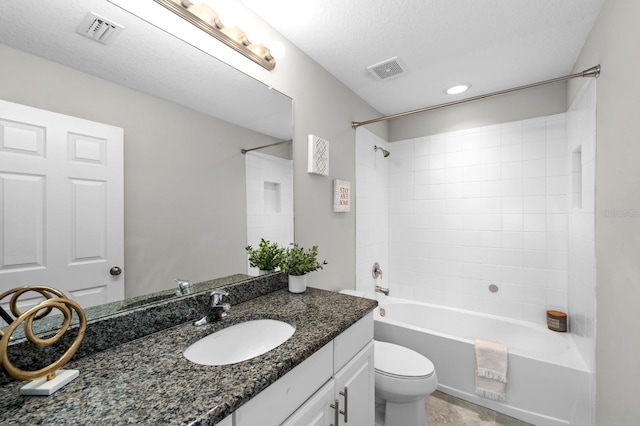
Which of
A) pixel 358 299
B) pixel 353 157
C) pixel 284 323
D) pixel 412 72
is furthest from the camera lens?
pixel 353 157

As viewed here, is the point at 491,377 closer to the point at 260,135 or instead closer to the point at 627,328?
the point at 627,328

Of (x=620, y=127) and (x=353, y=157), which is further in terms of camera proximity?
(x=353, y=157)

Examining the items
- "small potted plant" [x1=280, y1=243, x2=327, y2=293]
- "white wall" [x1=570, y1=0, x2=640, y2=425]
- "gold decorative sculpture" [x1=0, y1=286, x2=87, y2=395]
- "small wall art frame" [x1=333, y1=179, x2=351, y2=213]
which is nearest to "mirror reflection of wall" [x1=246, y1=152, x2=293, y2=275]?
"small potted plant" [x1=280, y1=243, x2=327, y2=293]

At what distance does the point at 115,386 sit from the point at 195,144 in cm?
92

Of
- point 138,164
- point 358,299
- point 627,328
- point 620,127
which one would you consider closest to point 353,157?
point 358,299

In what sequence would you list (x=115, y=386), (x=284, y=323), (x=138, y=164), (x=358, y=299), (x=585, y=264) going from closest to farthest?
(x=115, y=386) → (x=138, y=164) → (x=284, y=323) → (x=358, y=299) → (x=585, y=264)

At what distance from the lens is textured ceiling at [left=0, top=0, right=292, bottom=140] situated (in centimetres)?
80

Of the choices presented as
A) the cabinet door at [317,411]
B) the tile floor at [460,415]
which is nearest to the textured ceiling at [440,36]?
the cabinet door at [317,411]

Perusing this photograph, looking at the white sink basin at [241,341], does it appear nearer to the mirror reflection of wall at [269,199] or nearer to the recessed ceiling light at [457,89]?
the mirror reflection of wall at [269,199]

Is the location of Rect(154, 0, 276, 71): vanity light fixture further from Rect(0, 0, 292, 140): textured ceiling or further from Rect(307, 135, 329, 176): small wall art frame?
Rect(307, 135, 329, 176): small wall art frame

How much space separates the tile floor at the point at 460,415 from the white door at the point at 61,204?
2112mm

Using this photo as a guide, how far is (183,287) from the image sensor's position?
1.16 m

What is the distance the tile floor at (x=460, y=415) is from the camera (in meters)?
1.84

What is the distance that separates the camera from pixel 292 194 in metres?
1.75
